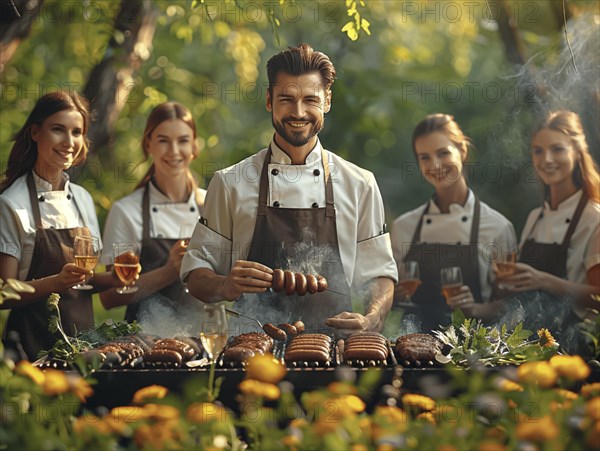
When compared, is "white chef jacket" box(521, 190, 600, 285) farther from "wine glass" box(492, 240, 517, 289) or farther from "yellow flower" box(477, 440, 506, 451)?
"yellow flower" box(477, 440, 506, 451)

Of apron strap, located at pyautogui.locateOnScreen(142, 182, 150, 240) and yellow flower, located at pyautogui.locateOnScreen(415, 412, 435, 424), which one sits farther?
apron strap, located at pyautogui.locateOnScreen(142, 182, 150, 240)

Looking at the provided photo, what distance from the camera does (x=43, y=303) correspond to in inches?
202

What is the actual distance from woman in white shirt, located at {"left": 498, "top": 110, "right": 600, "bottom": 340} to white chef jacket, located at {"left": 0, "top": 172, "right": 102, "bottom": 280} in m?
2.65

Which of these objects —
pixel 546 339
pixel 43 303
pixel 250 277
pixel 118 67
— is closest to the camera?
pixel 546 339

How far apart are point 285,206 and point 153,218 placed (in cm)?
149

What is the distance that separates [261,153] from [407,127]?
6877 mm

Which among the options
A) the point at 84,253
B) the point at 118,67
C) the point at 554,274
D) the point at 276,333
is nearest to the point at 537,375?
the point at 276,333

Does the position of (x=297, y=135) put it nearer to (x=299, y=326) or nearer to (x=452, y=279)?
(x=299, y=326)

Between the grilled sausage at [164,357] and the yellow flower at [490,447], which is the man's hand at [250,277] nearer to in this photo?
the grilled sausage at [164,357]

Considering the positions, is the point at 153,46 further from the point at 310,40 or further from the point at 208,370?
the point at 208,370

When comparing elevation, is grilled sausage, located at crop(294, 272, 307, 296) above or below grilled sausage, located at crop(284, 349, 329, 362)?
above

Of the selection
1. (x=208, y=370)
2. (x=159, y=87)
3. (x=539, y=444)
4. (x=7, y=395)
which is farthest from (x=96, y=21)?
(x=539, y=444)

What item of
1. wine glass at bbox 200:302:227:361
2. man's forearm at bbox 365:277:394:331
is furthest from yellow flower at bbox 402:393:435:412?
man's forearm at bbox 365:277:394:331

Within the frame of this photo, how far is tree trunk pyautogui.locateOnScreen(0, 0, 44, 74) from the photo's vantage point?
5.75 metres
